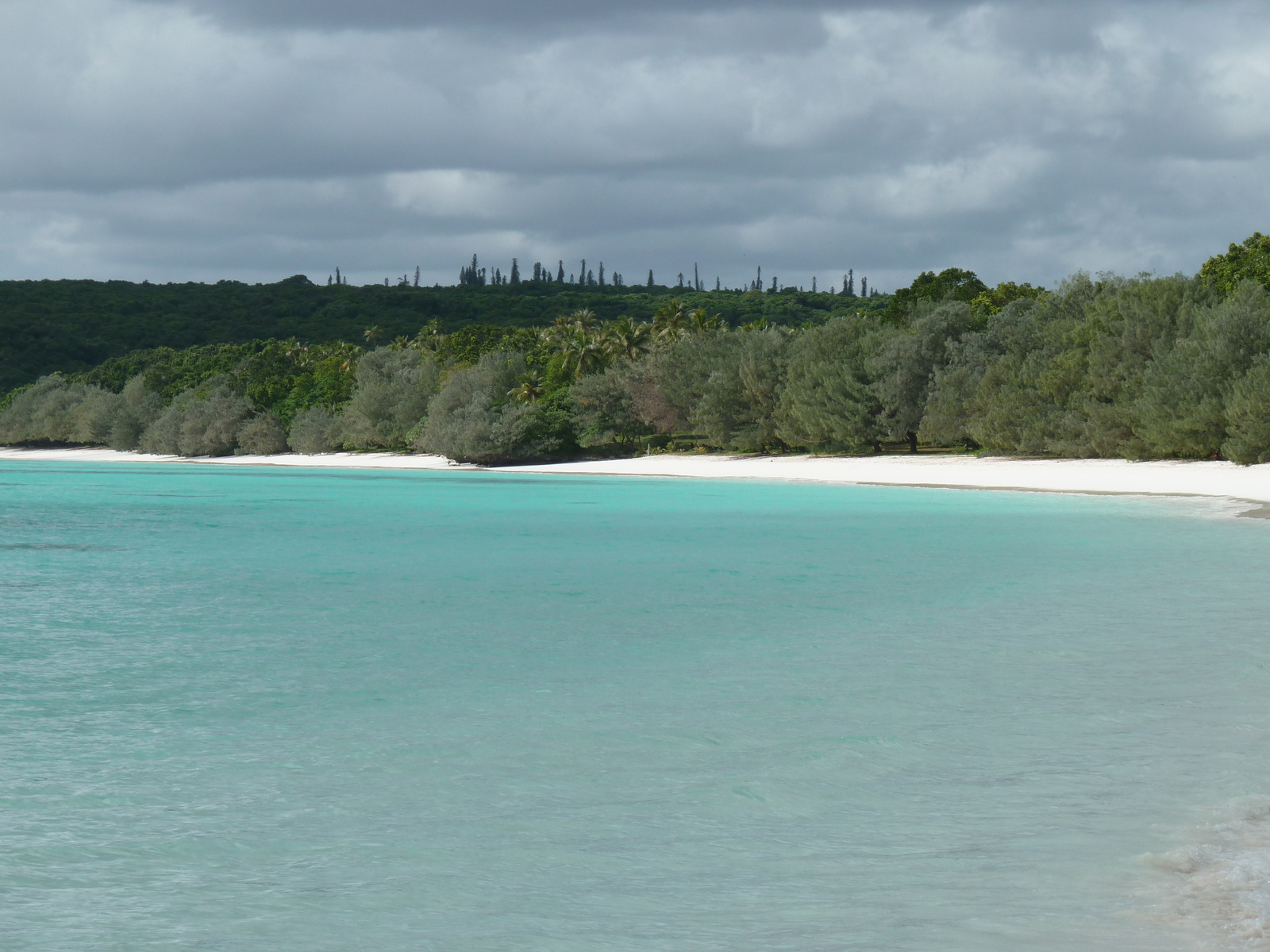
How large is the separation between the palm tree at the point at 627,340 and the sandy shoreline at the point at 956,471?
11.9 m

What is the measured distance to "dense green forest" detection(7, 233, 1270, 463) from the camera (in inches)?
1722

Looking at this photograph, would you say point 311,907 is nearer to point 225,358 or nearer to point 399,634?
point 399,634

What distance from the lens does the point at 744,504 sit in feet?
118

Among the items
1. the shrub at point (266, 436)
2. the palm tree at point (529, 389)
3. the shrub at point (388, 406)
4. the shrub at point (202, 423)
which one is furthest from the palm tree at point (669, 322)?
the shrub at point (202, 423)

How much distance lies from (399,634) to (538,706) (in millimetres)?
3951

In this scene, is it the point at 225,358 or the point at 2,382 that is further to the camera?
the point at 2,382

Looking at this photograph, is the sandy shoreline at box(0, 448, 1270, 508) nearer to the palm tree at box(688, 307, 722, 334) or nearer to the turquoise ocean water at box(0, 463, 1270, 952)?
the palm tree at box(688, 307, 722, 334)

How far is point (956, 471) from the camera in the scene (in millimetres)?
48031

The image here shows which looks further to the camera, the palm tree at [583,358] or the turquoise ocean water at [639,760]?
the palm tree at [583,358]

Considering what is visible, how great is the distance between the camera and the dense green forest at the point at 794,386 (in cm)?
4375

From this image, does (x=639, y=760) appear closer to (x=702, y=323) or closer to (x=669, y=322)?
(x=702, y=323)

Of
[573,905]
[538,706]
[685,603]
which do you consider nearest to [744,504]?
[685,603]

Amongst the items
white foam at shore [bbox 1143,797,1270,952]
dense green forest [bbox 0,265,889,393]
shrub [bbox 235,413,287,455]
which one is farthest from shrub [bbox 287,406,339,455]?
white foam at shore [bbox 1143,797,1270,952]

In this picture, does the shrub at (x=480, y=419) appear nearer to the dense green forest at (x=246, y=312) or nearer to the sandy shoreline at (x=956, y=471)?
the sandy shoreline at (x=956, y=471)
